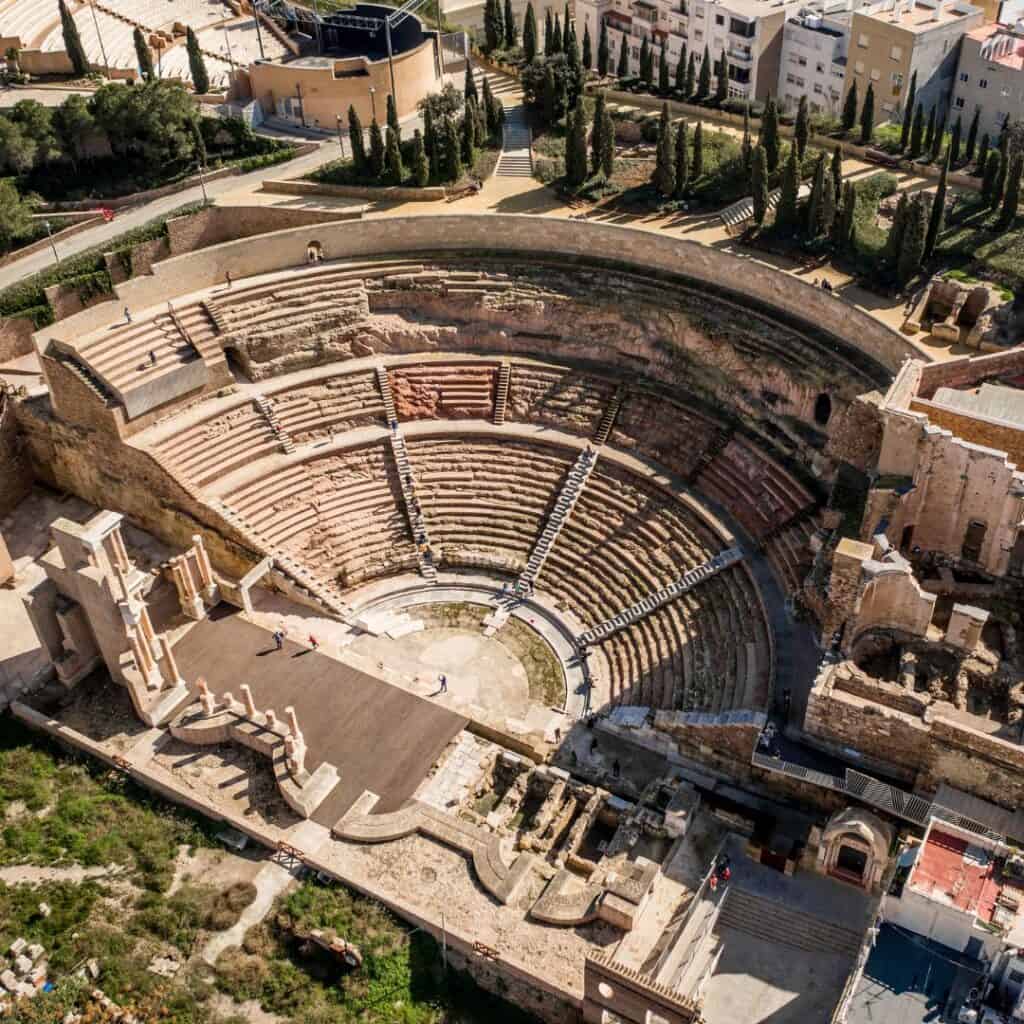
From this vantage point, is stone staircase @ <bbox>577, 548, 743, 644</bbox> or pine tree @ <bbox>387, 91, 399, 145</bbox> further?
pine tree @ <bbox>387, 91, 399, 145</bbox>

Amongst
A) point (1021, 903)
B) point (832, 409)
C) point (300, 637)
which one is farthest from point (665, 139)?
point (1021, 903)

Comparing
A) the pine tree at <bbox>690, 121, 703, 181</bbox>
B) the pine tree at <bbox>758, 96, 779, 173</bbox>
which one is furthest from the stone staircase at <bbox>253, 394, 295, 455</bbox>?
the pine tree at <bbox>758, 96, 779, 173</bbox>

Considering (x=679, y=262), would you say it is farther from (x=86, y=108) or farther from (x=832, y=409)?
(x=86, y=108)

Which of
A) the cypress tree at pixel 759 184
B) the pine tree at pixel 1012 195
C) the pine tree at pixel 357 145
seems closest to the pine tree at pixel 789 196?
the cypress tree at pixel 759 184

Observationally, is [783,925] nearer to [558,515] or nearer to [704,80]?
[558,515]

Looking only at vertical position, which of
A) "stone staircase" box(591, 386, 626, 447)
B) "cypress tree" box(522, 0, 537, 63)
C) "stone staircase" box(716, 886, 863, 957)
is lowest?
"stone staircase" box(716, 886, 863, 957)

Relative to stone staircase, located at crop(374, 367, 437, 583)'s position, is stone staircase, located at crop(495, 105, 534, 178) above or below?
above

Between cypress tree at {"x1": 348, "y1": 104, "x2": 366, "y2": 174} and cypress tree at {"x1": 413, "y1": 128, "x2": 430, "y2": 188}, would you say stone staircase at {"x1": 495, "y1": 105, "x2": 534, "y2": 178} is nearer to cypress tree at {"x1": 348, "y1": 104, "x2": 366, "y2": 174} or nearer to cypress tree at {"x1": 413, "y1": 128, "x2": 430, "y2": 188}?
cypress tree at {"x1": 413, "y1": 128, "x2": 430, "y2": 188}
